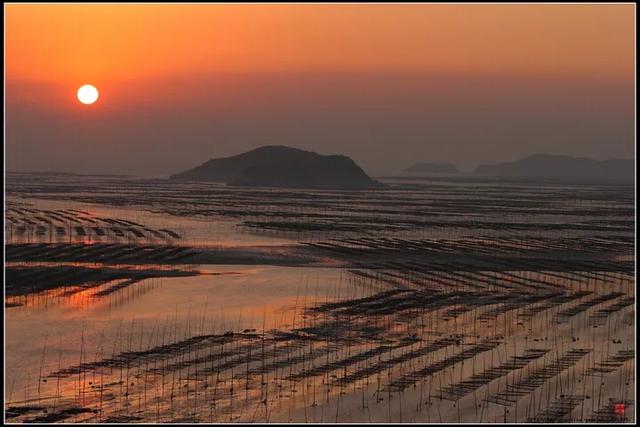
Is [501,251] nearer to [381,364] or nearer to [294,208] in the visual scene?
[381,364]

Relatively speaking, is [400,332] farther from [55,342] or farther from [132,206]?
[132,206]

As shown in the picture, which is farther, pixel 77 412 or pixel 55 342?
pixel 55 342

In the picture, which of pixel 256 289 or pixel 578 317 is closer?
pixel 578 317

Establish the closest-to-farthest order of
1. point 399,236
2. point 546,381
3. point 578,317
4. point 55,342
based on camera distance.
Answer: point 546,381, point 55,342, point 578,317, point 399,236

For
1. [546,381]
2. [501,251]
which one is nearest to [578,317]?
[546,381]

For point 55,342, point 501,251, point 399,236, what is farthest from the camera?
point 399,236

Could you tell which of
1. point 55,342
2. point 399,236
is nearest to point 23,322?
point 55,342
